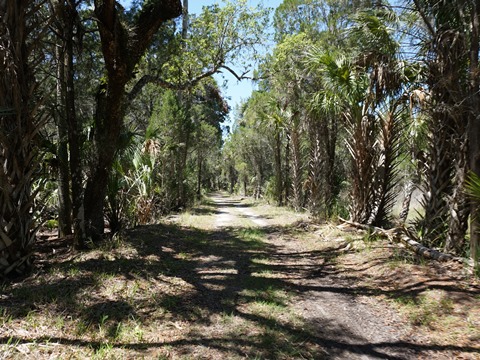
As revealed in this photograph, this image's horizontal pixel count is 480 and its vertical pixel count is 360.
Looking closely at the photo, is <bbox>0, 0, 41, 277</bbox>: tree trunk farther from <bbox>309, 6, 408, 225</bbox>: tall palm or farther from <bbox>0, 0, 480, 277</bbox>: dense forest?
<bbox>309, 6, 408, 225</bbox>: tall palm

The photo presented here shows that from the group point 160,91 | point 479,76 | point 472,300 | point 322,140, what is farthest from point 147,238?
point 160,91

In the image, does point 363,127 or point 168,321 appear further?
point 363,127

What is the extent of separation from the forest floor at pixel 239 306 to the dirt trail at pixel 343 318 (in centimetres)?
1

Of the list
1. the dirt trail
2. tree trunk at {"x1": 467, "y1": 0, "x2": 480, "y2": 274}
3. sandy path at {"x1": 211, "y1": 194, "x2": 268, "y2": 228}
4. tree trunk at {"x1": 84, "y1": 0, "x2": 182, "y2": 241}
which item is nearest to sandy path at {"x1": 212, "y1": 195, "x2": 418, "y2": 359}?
the dirt trail

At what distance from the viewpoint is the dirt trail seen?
3279 mm

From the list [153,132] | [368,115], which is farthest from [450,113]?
[153,132]

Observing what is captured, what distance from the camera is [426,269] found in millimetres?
4902

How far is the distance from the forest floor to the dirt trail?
15 mm

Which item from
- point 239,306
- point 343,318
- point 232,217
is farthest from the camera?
point 232,217

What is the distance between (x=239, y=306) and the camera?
4223 mm

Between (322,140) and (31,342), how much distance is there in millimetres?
10909

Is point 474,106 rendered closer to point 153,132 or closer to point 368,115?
point 368,115

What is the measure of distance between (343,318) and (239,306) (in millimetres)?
1264

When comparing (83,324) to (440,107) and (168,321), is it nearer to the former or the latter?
(168,321)
